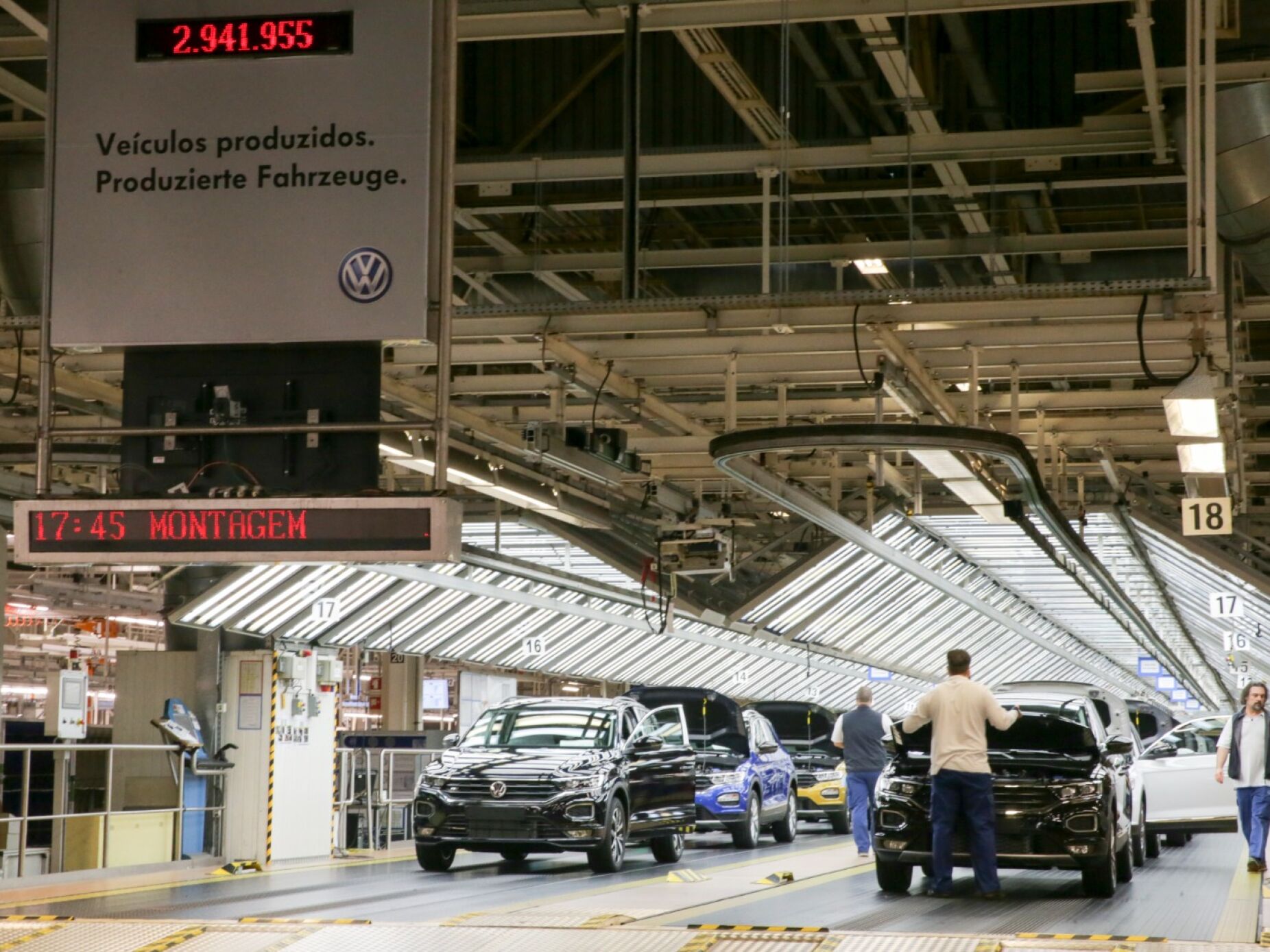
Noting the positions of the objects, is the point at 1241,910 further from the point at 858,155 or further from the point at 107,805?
the point at 107,805

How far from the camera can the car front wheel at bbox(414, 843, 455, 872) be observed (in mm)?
16406

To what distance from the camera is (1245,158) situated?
A: 34.4 feet

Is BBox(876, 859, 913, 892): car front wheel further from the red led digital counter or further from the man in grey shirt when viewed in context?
the red led digital counter

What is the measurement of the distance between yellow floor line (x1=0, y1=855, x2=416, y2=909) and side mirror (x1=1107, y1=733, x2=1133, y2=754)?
25.7ft

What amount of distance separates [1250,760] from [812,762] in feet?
39.3

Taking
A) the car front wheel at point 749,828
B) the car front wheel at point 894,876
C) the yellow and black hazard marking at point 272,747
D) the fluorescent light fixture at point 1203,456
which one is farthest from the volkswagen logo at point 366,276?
the car front wheel at point 749,828

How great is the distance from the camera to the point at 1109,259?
1502cm

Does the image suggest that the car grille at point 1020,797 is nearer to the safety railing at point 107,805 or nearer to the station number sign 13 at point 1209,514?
the station number sign 13 at point 1209,514

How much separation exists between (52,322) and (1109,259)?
9.79 meters

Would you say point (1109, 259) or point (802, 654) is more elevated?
point (1109, 259)

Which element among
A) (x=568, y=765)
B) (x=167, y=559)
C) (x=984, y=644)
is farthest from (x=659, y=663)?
(x=167, y=559)

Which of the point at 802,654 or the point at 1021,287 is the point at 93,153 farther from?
the point at 802,654

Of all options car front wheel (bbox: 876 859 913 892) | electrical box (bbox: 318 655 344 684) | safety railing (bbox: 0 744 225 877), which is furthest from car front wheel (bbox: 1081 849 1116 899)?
electrical box (bbox: 318 655 344 684)

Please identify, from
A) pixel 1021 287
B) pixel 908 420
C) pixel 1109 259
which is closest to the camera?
pixel 1021 287
